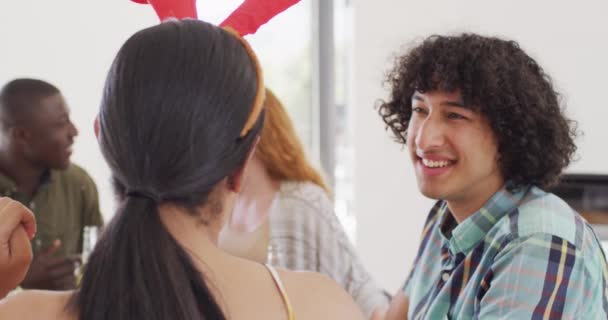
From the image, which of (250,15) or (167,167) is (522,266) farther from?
(167,167)

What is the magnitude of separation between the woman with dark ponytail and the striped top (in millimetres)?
1109

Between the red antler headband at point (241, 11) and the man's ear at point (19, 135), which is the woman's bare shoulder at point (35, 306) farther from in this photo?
the man's ear at point (19, 135)

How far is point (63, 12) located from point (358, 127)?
129cm

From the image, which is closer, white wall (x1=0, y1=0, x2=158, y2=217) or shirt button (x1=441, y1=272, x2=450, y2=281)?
shirt button (x1=441, y1=272, x2=450, y2=281)

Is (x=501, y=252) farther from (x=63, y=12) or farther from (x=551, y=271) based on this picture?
(x=63, y=12)

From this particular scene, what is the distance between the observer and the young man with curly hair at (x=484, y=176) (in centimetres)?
129

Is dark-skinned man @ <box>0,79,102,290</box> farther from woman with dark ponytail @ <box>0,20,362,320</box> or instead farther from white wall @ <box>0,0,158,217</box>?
woman with dark ponytail @ <box>0,20,362,320</box>

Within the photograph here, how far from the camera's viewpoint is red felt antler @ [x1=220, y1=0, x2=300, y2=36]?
120 centimetres

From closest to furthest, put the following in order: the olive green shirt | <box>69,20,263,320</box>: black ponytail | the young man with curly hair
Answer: <box>69,20,263,320</box>: black ponytail, the young man with curly hair, the olive green shirt

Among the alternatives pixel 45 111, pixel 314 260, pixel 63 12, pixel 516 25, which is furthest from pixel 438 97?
pixel 63 12

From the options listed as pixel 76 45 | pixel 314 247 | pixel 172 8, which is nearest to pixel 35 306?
pixel 172 8

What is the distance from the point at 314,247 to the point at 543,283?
81 cm

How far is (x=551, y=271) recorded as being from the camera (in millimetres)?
1250

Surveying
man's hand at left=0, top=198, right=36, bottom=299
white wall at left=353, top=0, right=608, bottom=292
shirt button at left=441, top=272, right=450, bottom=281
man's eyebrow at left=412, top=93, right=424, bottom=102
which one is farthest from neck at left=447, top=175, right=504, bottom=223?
white wall at left=353, top=0, right=608, bottom=292
